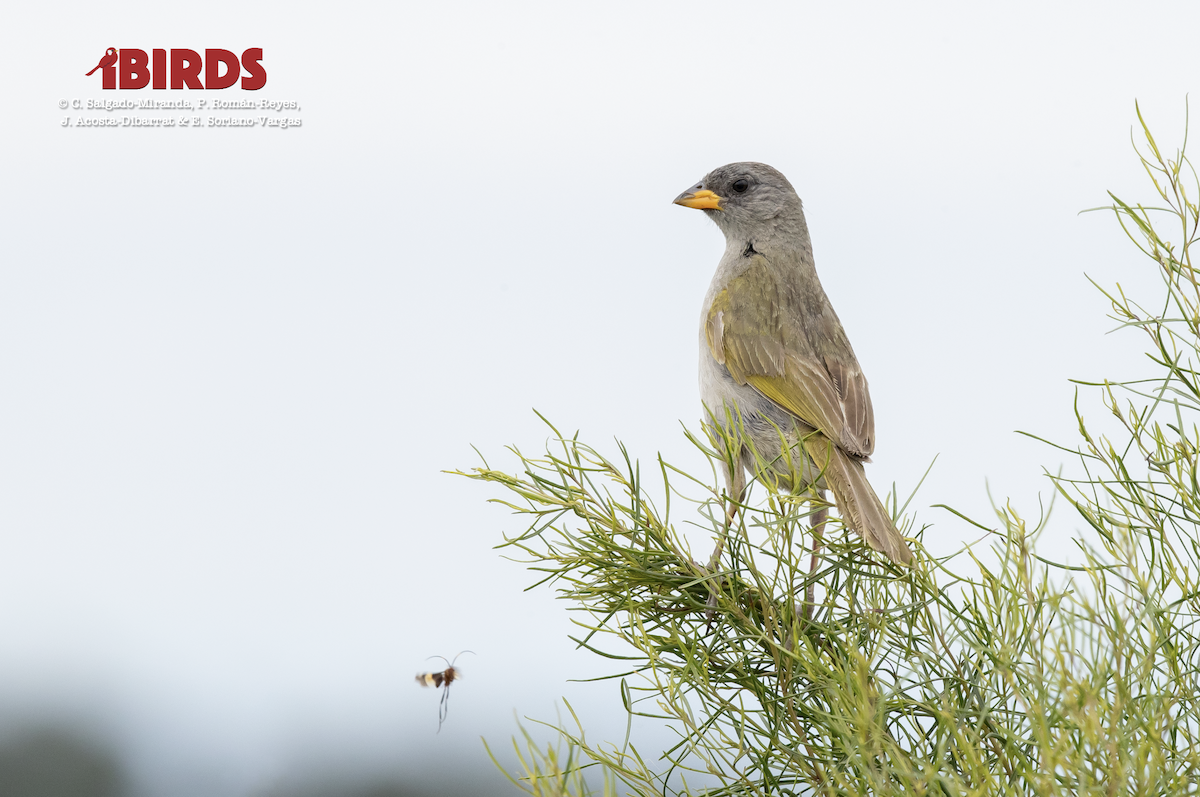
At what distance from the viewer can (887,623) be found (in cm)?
158

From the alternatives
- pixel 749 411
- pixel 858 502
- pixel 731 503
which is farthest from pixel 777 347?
pixel 731 503

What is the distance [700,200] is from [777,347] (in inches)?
33.5

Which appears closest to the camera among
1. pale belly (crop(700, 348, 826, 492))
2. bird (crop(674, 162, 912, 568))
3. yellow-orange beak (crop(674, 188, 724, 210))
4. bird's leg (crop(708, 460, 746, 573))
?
bird's leg (crop(708, 460, 746, 573))

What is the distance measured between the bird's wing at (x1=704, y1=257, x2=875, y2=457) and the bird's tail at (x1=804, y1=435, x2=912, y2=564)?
0.32ft

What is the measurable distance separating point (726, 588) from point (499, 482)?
402 mm

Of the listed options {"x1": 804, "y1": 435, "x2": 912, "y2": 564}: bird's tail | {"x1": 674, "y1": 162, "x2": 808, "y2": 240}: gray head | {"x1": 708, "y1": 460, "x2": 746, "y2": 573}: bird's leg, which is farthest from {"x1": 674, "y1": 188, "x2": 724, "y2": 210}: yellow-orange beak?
{"x1": 708, "y1": 460, "x2": 746, "y2": 573}: bird's leg

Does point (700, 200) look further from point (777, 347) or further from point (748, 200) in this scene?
point (777, 347)

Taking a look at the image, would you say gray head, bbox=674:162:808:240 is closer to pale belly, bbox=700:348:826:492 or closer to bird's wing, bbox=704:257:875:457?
bird's wing, bbox=704:257:875:457

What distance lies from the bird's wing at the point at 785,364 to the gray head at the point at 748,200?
40 cm

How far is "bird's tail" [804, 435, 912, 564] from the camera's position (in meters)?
1.76

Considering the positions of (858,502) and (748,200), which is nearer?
(858,502)

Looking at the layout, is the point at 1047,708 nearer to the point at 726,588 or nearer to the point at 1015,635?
the point at 1015,635

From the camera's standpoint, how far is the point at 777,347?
3.13 m

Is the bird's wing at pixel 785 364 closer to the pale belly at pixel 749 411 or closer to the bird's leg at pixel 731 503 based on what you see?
the pale belly at pixel 749 411
